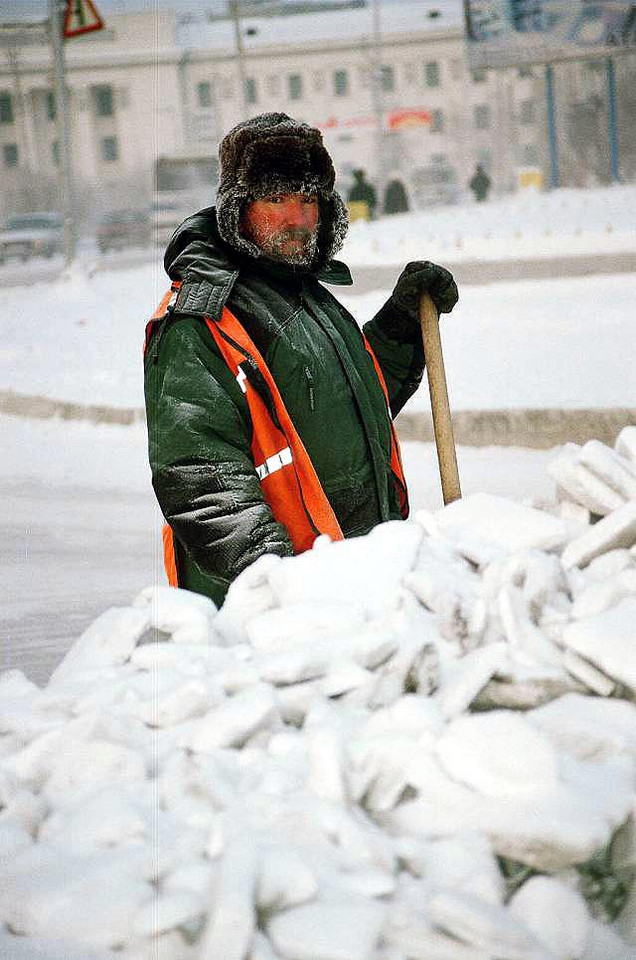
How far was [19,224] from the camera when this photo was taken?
29.2 metres

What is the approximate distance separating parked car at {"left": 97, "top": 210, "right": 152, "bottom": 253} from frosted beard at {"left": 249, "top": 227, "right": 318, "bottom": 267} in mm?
24967

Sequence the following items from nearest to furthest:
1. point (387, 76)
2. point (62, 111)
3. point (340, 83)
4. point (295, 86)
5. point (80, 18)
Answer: point (80, 18) < point (62, 111) < point (340, 83) < point (295, 86) < point (387, 76)

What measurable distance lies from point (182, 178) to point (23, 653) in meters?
18.2

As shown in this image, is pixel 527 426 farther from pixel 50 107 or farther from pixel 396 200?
pixel 50 107

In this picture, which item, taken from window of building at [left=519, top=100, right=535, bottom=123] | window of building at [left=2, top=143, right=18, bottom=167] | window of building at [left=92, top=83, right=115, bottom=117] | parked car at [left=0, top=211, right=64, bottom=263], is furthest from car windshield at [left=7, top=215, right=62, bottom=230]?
window of building at [left=519, top=100, right=535, bottom=123]

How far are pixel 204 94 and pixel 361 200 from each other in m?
26.2

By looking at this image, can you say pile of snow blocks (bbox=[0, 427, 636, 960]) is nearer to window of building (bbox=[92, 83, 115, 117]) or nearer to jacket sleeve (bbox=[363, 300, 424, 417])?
jacket sleeve (bbox=[363, 300, 424, 417])

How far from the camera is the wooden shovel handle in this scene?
3.01 metres

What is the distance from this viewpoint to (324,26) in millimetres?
48500

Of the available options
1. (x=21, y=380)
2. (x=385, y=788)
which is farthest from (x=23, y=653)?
(x=21, y=380)

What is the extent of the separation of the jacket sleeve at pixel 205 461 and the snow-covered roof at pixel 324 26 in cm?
4662

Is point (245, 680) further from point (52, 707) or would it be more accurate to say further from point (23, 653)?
point (23, 653)

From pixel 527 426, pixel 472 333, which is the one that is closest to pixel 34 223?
pixel 472 333

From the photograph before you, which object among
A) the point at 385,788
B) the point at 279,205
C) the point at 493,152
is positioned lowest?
the point at 493,152
